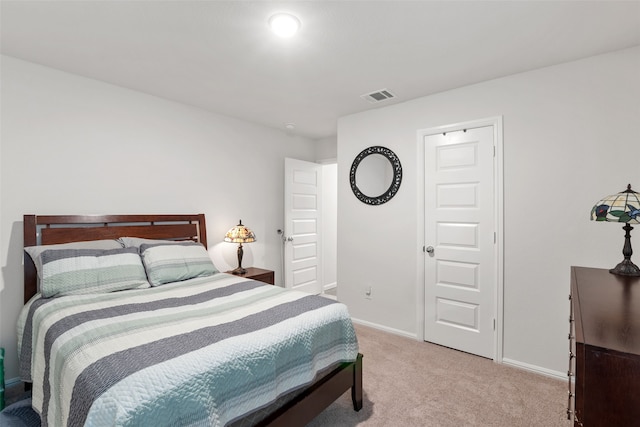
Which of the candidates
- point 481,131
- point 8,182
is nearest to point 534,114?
point 481,131

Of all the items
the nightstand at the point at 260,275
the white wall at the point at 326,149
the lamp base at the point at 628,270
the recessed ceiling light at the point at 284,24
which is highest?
the recessed ceiling light at the point at 284,24

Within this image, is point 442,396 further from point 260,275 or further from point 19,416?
point 19,416

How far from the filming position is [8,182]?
235cm

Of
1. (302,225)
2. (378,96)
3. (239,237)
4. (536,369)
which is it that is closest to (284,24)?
(378,96)

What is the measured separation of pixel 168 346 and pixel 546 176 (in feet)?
9.64

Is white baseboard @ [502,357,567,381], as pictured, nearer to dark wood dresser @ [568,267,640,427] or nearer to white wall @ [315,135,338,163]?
dark wood dresser @ [568,267,640,427]

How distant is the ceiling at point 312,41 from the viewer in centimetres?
179

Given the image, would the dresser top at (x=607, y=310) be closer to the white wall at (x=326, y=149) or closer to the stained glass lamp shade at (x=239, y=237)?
the stained glass lamp shade at (x=239, y=237)

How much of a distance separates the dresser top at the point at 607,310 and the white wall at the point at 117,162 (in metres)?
3.38

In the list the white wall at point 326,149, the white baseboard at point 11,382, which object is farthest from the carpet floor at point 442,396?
the white wall at point 326,149

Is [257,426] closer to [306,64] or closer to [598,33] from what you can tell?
[306,64]

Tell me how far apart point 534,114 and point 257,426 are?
9.87 feet

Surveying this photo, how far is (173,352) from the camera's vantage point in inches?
53.5

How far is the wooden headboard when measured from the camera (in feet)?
7.80
